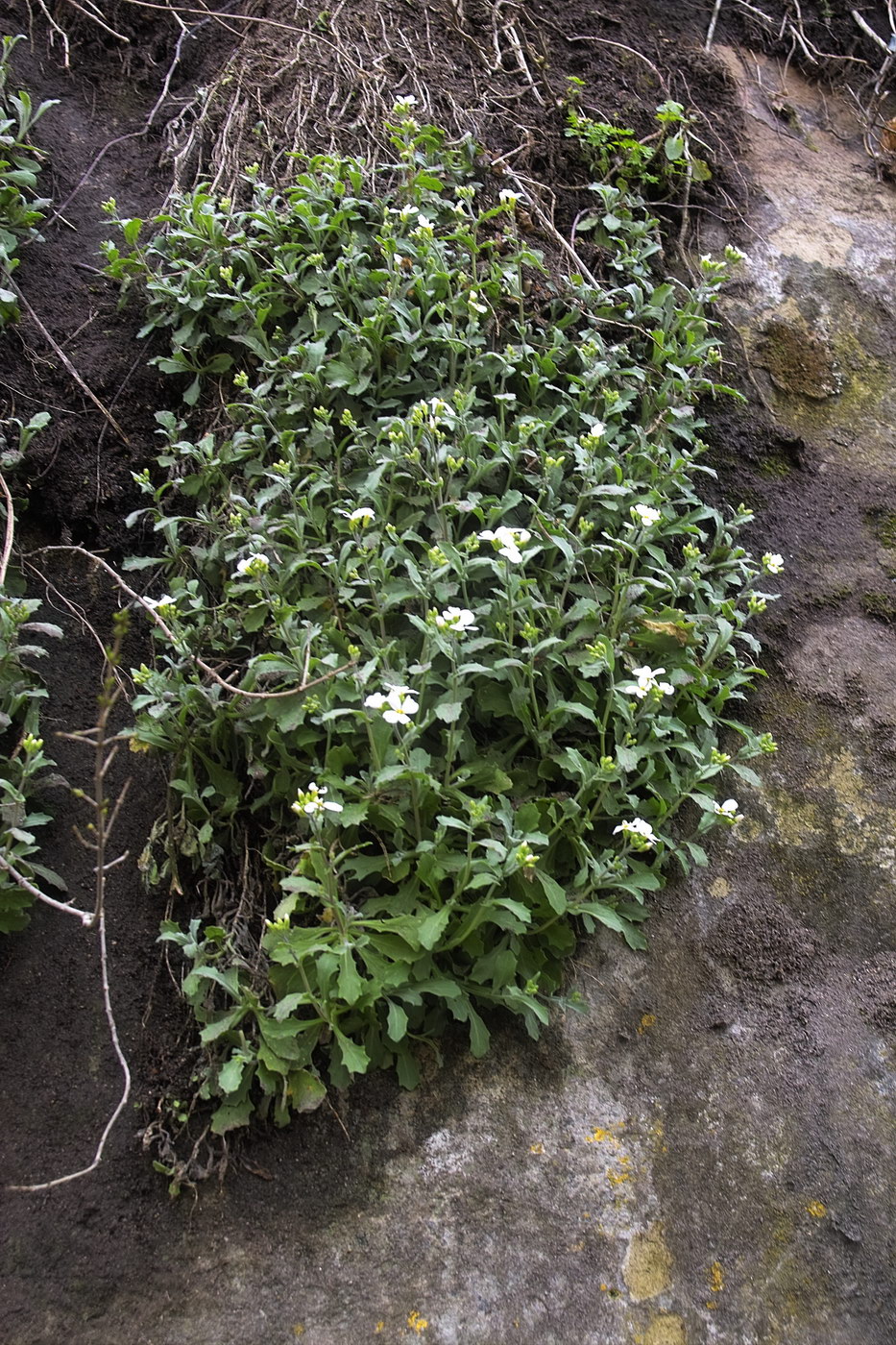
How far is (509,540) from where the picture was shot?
2.83m

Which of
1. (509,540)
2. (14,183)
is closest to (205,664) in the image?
(509,540)

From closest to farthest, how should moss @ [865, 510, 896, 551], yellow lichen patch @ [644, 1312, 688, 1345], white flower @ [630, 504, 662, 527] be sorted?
yellow lichen patch @ [644, 1312, 688, 1345]
white flower @ [630, 504, 662, 527]
moss @ [865, 510, 896, 551]

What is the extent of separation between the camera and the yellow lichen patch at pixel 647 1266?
2.38m

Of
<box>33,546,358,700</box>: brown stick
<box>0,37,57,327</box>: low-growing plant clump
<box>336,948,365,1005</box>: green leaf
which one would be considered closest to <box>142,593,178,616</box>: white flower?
<box>33,546,358,700</box>: brown stick

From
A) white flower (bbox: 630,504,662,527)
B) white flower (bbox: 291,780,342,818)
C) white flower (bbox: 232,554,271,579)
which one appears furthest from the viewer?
white flower (bbox: 630,504,662,527)

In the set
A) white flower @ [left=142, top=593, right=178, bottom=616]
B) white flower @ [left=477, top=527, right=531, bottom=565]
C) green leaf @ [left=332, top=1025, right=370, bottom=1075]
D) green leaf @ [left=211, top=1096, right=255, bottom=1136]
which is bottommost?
green leaf @ [left=211, top=1096, right=255, bottom=1136]

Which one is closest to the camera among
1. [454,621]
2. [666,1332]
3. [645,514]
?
[666,1332]

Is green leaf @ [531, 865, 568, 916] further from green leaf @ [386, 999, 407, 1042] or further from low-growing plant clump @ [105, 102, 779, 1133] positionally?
green leaf @ [386, 999, 407, 1042]

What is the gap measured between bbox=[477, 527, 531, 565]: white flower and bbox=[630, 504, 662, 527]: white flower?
390 mm

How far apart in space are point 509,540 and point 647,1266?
189 cm

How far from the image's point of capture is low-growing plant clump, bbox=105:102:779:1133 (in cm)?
257

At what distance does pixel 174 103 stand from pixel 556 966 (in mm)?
4448

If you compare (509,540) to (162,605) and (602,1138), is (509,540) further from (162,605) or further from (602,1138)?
(602,1138)

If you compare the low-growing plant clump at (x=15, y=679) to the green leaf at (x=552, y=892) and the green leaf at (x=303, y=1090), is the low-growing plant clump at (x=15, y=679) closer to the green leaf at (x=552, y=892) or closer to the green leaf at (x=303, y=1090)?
the green leaf at (x=303, y=1090)
